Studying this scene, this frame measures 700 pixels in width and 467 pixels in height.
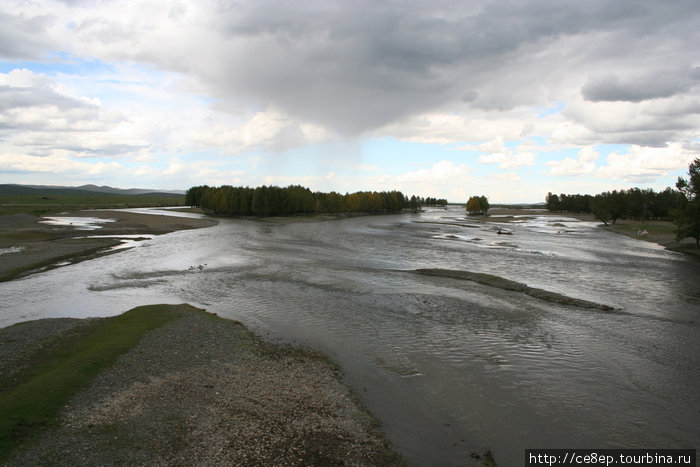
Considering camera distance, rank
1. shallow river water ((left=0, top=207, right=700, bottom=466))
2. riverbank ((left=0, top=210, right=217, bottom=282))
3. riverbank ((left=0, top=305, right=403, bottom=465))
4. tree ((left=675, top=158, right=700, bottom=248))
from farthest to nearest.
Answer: tree ((left=675, top=158, right=700, bottom=248)) < riverbank ((left=0, top=210, right=217, bottom=282)) < shallow river water ((left=0, top=207, right=700, bottom=466)) < riverbank ((left=0, top=305, right=403, bottom=465))

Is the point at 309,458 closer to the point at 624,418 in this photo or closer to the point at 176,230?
the point at 624,418

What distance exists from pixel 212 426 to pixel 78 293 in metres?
25.5

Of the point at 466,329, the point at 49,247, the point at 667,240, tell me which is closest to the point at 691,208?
the point at 667,240

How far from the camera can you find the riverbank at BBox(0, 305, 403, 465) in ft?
36.1

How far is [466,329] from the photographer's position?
931 inches

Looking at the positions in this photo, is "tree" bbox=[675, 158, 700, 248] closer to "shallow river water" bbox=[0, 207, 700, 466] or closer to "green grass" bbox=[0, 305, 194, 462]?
"shallow river water" bbox=[0, 207, 700, 466]

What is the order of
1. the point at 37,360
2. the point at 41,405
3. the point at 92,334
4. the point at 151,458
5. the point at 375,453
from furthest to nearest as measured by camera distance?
1. the point at 92,334
2. the point at 37,360
3. the point at 41,405
4. the point at 375,453
5. the point at 151,458

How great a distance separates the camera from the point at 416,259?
5141 cm

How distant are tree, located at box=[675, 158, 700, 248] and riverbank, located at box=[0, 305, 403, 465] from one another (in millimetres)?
67325

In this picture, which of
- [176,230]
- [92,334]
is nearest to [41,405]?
[92,334]

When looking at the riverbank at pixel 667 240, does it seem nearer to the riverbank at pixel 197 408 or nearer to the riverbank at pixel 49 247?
the riverbank at pixel 197 408

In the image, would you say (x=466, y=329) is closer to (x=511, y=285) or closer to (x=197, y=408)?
(x=511, y=285)

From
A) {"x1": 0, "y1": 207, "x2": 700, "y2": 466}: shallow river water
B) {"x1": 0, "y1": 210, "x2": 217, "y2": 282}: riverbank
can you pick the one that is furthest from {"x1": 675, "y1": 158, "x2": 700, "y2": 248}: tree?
{"x1": 0, "y1": 210, "x2": 217, "y2": 282}: riverbank

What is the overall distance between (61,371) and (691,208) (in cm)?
7736
